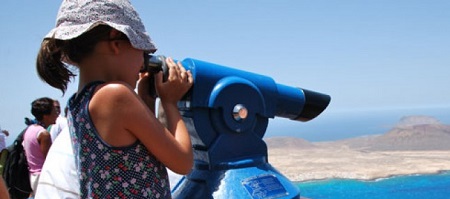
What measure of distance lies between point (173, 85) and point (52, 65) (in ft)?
0.88

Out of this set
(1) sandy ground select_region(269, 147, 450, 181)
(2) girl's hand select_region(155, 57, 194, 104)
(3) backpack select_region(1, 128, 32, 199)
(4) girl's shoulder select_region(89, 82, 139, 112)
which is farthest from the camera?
(1) sandy ground select_region(269, 147, 450, 181)

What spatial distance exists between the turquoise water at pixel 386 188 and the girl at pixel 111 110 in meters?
18.8

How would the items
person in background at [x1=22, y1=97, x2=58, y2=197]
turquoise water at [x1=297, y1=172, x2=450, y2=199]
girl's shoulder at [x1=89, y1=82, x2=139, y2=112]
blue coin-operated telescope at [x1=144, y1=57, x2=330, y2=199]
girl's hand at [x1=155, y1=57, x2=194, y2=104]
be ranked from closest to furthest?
girl's shoulder at [x1=89, y1=82, x2=139, y2=112]
girl's hand at [x1=155, y1=57, x2=194, y2=104]
blue coin-operated telescope at [x1=144, y1=57, x2=330, y2=199]
person in background at [x1=22, y1=97, x2=58, y2=197]
turquoise water at [x1=297, y1=172, x2=450, y2=199]

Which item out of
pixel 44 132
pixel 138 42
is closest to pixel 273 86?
pixel 138 42

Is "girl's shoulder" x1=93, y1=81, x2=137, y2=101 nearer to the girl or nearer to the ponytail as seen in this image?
the girl

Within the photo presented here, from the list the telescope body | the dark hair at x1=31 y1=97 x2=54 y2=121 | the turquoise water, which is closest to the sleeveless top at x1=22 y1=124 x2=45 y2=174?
the dark hair at x1=31 y1=97 x2=54 y2=121

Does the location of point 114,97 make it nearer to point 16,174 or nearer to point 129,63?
point 129,63

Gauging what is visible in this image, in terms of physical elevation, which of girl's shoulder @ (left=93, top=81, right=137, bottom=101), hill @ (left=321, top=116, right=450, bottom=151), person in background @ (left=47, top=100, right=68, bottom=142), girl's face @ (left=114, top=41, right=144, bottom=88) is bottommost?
hill @ (left=321, top=116, right=450, bottom=151)

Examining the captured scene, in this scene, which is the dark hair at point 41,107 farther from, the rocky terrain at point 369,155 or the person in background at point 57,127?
the rocky terrain at point 369,155

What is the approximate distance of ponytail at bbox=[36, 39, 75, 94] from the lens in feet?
3.32

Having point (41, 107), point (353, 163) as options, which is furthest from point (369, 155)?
point (41, 107)

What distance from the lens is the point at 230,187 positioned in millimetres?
1193

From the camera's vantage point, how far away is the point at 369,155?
109 feet

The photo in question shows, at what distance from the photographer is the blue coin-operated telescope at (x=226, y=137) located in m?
1.21
